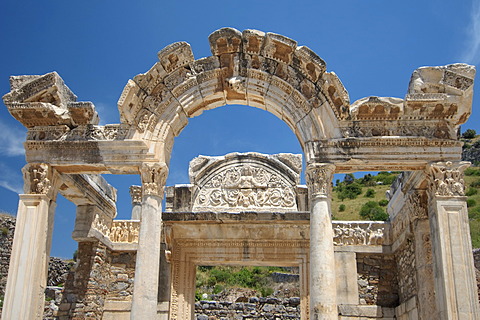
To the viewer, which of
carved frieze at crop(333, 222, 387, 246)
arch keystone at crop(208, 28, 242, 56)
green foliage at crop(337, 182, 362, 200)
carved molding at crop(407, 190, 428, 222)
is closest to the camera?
arch keystone at crop(208, 28, 242, 56)

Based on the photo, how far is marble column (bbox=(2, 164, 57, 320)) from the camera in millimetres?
9086

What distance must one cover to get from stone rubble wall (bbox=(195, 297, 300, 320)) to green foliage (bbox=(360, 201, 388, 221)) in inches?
849

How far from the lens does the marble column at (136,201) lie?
1388 cm

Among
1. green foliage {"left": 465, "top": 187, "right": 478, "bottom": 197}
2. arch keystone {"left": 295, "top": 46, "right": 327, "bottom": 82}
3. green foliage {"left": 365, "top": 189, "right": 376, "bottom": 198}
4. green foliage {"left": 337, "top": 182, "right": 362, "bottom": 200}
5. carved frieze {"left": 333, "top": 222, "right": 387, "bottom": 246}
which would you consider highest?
green foliage {"left": 337, "top": 182, "right": 362, "bottom": 200}

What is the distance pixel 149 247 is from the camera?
9.18 meters

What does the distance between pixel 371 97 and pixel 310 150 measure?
153 cm

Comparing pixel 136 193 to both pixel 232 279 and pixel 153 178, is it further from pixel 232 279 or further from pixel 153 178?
pixel 232 279

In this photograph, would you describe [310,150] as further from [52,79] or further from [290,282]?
[290,282]

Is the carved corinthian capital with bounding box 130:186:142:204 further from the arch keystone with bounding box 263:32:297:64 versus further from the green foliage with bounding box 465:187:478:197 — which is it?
the green foliage with bounding box 465:187:478:197

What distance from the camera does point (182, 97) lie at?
10250 millimetres

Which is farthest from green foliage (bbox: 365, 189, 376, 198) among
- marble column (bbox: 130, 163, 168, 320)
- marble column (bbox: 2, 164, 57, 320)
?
marble column (bbox: 2, 164, 57, 320)

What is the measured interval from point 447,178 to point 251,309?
9711 mm

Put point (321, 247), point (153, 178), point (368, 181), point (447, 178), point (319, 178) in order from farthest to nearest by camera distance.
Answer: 1. point (368, 181)
2. point (153, 178)
3. point (319, 178)
4. point (447, 178)
5. point (321, 247)

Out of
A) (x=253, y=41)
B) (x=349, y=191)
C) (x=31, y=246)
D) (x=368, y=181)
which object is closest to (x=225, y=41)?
(x=253, y=41)
